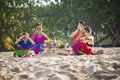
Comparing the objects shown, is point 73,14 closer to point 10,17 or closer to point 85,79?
point 10,17

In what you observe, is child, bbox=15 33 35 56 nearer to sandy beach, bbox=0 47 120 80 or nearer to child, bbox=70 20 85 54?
child, bbox=70 20 85 54

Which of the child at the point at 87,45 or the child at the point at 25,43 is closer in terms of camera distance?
the child at the point at 87,45

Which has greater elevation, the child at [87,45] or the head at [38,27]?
the head at [38,27]

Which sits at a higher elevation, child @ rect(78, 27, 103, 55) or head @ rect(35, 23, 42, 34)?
head @ rect(35, 23, 42, 34)

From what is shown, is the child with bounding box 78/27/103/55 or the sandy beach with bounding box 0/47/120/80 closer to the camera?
the sandy beach with bounding box 0/47/120/80

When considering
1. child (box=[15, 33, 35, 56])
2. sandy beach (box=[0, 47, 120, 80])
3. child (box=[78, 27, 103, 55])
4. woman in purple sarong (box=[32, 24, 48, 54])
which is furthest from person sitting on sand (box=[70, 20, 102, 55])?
sandy beach (box=[0, 47, 120, 80])

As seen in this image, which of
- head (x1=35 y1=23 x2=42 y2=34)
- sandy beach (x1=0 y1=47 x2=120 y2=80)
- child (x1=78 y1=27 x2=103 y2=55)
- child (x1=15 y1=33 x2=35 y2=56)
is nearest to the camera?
sandy beach (x1=0 y1=47 x2=120 y2=80)

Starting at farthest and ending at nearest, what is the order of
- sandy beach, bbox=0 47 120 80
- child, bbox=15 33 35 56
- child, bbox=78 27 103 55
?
child, bbox=15 33 35 56 → child, bbox=78 27 103 55 → sandy beach, bbox=0 47 120 80

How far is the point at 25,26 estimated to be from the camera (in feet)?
116

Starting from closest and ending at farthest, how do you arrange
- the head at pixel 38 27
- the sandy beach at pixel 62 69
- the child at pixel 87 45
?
the sandy beach at pixel 62 69
the child at pixel 87 45
the head at pixel 38 27

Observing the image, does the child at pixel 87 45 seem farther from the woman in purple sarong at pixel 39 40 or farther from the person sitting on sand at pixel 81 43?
the woman in purple sarong at pixel 39 40

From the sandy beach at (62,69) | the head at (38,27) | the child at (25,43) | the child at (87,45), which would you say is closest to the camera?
Result: the sandy beach at (62,69)

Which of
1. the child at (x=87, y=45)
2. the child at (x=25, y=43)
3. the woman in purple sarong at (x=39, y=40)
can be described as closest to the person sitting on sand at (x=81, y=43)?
the child at (x=87, y=45)

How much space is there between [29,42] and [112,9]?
820 inches
